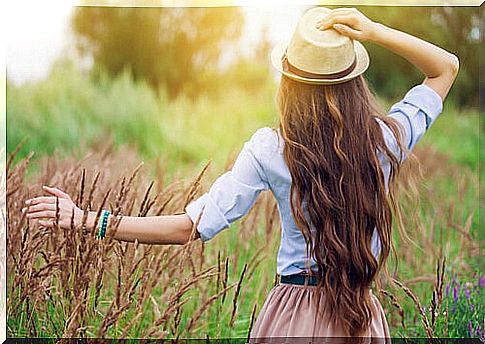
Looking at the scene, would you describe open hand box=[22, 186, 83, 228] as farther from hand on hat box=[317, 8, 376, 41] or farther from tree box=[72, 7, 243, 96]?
hand on hat box=[317, 8, 376, 41]

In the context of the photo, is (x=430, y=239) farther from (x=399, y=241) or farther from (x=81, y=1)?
(x=81, y=1)

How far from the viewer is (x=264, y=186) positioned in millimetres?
4023

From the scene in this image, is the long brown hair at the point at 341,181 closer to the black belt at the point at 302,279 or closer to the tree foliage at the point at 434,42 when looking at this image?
the black belt at the point at 302,279

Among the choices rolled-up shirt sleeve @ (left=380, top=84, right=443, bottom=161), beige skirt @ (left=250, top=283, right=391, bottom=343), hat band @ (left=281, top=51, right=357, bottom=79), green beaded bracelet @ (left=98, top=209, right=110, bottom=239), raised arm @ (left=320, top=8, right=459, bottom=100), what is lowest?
beige skirt @ (left=250, top=283, right=391, bottom=343)

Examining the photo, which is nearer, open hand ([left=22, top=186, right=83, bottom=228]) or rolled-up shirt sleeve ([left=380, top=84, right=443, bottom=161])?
rolled-up shirt sleeve ([left=380, top=84, right=443, bottom=161])

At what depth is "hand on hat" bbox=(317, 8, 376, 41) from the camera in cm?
412

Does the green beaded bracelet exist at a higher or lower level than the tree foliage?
lower

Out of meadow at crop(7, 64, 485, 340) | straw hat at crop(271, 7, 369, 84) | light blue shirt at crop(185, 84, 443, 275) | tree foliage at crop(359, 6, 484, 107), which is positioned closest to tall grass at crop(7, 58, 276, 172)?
meadow at crop(7, 64, 485, 340)

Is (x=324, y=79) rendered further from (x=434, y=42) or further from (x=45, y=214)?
(x=45, y=214)

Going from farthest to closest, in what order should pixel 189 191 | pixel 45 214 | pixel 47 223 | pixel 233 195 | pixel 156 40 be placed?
1. pixel 156 40
2. pixel 189 191
3. pixel 47 223
4. pixel 45 214
5. pixel 233 195

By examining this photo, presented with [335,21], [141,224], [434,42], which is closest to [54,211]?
[141,224]

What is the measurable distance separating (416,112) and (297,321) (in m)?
1.01

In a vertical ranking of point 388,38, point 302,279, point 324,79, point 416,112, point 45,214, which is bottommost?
point 302,279

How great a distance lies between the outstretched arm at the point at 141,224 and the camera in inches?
160
